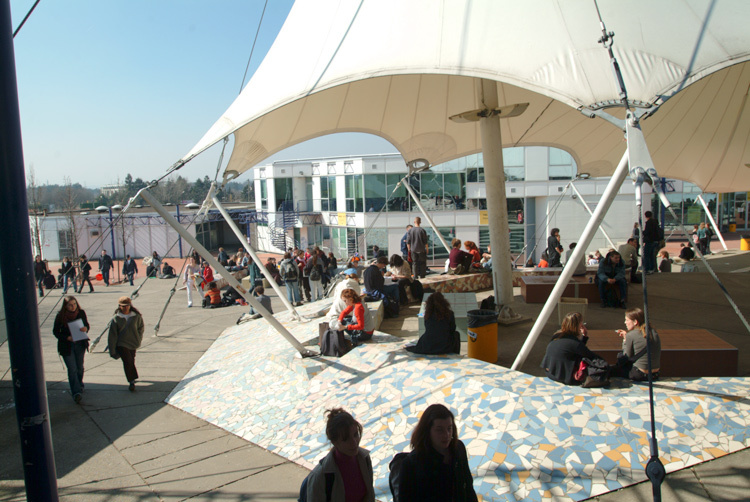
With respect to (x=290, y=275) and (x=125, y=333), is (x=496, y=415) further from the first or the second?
(x=290, y=275)

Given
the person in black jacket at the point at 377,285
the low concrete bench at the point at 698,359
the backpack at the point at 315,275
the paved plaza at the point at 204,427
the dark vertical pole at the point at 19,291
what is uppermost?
the dark vertical pole at the point at 19,291

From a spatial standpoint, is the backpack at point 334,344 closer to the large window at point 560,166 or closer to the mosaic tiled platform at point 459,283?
the mosaic tiled platform at point 459,283

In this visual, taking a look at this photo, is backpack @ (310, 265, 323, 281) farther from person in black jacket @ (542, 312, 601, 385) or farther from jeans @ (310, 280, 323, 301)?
person in black jacket @ (542, 312, 601, 385)

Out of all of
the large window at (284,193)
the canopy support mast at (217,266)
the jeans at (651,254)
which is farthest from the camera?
the large window at (284,193)

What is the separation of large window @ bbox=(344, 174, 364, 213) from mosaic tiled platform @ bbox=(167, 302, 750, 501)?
2587 centimetres

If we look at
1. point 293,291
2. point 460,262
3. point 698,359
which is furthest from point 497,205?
point 293,291

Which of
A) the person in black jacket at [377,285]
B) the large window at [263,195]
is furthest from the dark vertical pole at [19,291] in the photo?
the large window at [263,195]

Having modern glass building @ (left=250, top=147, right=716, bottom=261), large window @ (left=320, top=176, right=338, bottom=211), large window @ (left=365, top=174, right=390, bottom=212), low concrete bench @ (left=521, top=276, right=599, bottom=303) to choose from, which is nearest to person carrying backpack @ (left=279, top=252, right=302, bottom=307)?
low concrete bench @ (left=521, top=276, right=599, bottom=303)

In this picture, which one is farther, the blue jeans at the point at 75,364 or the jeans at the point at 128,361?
the jeans at the point at 128,361

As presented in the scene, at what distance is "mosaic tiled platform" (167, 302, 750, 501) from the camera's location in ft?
14.1

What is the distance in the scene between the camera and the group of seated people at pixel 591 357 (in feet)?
17.2

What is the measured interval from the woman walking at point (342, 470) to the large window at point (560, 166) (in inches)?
1104

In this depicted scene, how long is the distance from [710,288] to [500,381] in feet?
27.9

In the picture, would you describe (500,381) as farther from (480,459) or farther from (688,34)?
(688,34)
